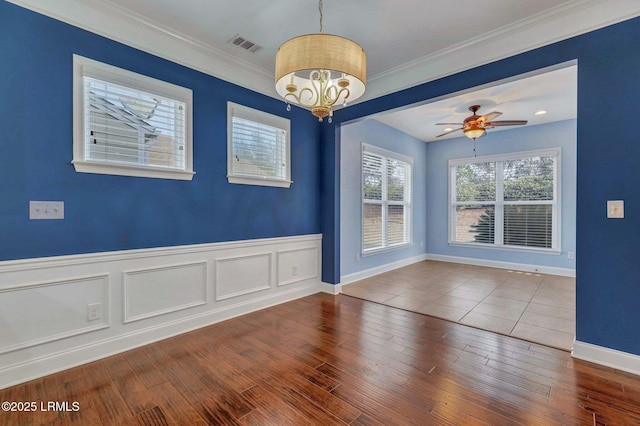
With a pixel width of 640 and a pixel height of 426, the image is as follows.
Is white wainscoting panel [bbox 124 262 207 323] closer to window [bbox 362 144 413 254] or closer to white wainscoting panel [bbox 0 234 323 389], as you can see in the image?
white wainscoting panel [bbox 0 234 323 389]

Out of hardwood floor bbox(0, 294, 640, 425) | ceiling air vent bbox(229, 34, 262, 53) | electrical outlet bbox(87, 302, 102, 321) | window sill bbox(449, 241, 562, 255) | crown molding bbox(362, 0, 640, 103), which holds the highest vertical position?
ceiling air vent bbox(229, 34, 262, 53)

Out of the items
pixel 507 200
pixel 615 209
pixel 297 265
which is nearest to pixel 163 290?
pixel 297 265

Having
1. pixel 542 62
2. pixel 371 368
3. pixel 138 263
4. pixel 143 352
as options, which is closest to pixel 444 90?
pixel 542 62

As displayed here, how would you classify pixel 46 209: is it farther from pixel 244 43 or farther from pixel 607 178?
pixel 607 178

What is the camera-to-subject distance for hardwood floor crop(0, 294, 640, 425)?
172 cm

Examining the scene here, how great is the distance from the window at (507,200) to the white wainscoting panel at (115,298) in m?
5.04

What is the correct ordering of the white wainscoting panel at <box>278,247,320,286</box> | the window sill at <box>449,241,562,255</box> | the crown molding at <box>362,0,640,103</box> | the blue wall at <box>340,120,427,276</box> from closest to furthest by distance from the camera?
the crown molding at <box>362,0,640,103</box>
the white wainscoting panel at <box>278,247,320,286</box>
the blue wall at <box>340,120,427,276</box>
the window sill at <box>449,241,562,255</box>

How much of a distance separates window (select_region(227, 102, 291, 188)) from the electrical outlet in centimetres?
168

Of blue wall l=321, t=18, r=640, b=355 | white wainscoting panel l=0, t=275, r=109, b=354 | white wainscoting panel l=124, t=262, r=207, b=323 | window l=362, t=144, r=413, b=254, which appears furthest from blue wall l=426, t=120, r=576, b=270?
white wainscoting panel l=0, t=275, r=109, b=354

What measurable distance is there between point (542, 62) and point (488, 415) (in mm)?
2845

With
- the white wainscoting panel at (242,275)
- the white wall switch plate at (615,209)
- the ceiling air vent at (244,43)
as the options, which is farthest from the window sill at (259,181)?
the white wall switch plate at (615,209)

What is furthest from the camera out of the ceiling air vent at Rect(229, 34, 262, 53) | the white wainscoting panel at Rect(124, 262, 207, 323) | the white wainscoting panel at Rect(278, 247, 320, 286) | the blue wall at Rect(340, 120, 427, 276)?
the blue wall at Rect(340, 120, 427, 276)

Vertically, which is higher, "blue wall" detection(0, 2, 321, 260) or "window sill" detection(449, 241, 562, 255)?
"blue wall" detection(0, 2, 321, 260)

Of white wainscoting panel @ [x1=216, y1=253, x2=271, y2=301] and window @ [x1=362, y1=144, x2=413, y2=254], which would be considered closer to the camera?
white wainscoting panel @ [x1=216, y1=253, x2=271, y2=301]
